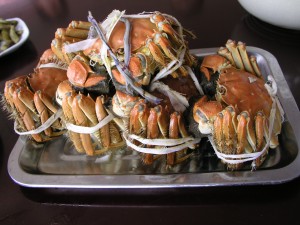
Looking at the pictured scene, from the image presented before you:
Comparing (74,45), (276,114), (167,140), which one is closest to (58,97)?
(74,45)

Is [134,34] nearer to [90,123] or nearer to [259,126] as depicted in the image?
[90,123]

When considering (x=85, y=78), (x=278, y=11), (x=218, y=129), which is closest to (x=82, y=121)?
(x=85, y=78)

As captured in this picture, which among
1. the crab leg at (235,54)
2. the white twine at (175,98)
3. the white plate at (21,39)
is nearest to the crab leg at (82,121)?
the white twine at (175,98)

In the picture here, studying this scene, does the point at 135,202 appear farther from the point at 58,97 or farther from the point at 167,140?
the point at 58,97

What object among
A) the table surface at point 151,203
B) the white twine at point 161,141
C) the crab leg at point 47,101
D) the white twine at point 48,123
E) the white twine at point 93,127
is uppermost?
the crab leg at point 47,101

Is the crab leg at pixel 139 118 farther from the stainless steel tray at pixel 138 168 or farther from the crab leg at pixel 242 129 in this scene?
the crab leg at pixel 242 129

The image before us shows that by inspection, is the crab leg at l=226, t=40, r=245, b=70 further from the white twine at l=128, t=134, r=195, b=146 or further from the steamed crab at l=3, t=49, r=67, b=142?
the steamed crab at l=3, t=49, r=67, b=142
